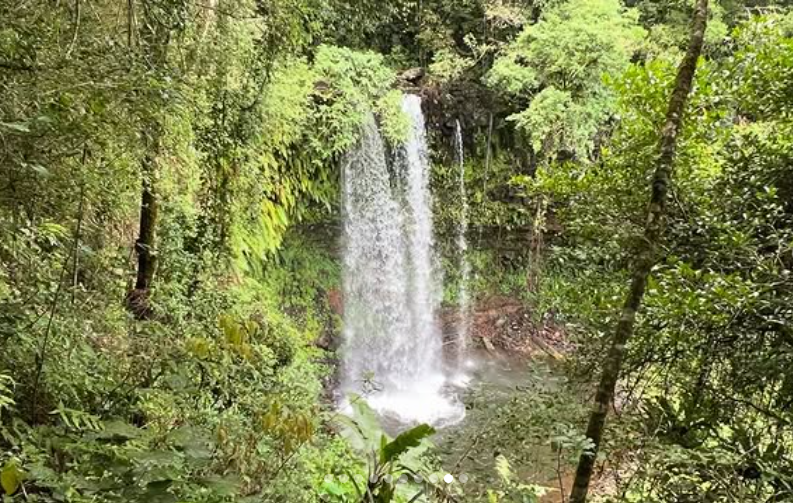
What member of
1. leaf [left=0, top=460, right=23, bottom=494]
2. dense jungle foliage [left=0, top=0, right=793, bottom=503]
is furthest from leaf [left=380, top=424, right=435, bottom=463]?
A: leaf [left=0, top=460, right=23, bottom=494]

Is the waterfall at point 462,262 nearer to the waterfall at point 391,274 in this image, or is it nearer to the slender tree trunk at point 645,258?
the waterfall at point 391,274

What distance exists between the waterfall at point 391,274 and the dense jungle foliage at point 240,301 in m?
4.61

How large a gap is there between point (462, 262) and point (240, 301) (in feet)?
23.4

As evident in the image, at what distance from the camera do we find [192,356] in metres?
2.81

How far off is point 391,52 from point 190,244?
27.1 feet

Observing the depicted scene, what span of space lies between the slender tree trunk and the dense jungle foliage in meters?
0.09

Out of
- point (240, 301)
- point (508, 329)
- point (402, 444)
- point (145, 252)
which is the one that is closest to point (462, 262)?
point (508, 329)

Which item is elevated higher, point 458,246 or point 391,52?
point 391,52

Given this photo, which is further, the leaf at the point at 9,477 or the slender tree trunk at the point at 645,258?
the slender tree trunk at the point at 645,258

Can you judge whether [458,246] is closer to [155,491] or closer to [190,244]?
[190,244]

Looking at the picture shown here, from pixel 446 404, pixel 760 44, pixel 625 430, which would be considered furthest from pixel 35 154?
pixel 446 404

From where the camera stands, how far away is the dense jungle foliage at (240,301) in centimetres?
211

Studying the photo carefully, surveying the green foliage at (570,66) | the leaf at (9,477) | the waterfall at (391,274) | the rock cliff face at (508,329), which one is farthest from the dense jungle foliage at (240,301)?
the rock cliff face at (508,329)

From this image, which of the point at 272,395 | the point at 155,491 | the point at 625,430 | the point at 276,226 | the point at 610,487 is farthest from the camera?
the point at 276,226
